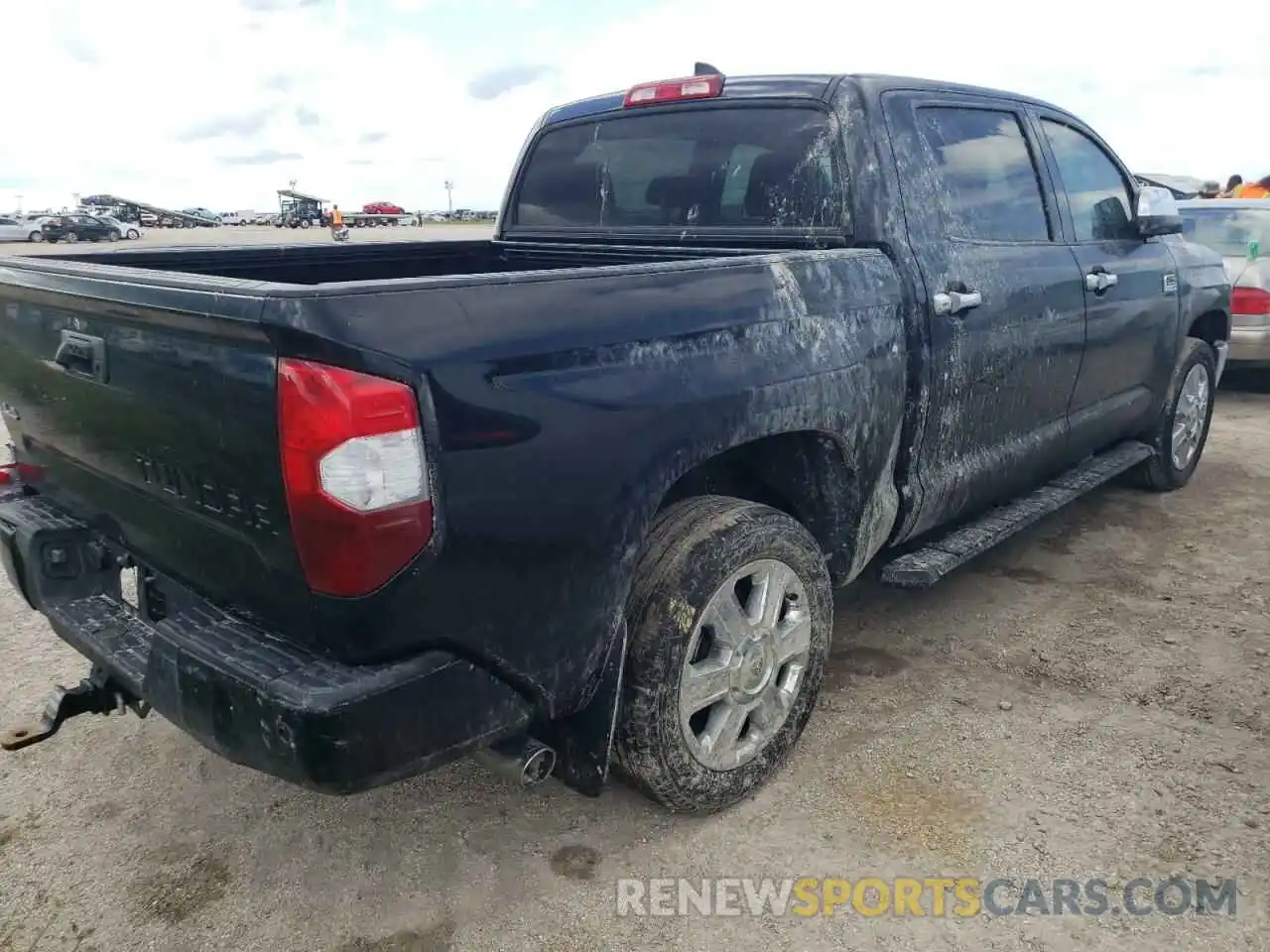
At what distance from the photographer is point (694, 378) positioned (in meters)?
2.26

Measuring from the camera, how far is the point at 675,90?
3521 millimetres

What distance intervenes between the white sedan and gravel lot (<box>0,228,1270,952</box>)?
4396 centimetres

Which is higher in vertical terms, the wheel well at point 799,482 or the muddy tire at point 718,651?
the wheel well at point 799,482

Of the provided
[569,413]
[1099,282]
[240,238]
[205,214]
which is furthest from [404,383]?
[205,214]

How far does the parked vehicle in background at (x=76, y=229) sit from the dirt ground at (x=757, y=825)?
44.3 m

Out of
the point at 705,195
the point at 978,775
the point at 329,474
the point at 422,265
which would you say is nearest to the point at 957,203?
the point at 705,195

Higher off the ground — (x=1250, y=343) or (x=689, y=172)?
(x=689, y=172)

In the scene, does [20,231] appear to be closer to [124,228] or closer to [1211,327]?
[124,228]

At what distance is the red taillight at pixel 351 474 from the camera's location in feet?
5.65

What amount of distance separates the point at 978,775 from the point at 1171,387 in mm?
3019

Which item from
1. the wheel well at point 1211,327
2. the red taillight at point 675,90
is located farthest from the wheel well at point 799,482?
the wheel well at point 1211,327

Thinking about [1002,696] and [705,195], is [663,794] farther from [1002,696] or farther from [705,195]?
[705,195]

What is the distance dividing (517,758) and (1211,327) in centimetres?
486

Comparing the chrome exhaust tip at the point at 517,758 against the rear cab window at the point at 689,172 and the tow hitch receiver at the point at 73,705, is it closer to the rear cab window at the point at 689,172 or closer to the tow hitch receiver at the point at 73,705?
the tow hitch receiver at the point at 73,705
